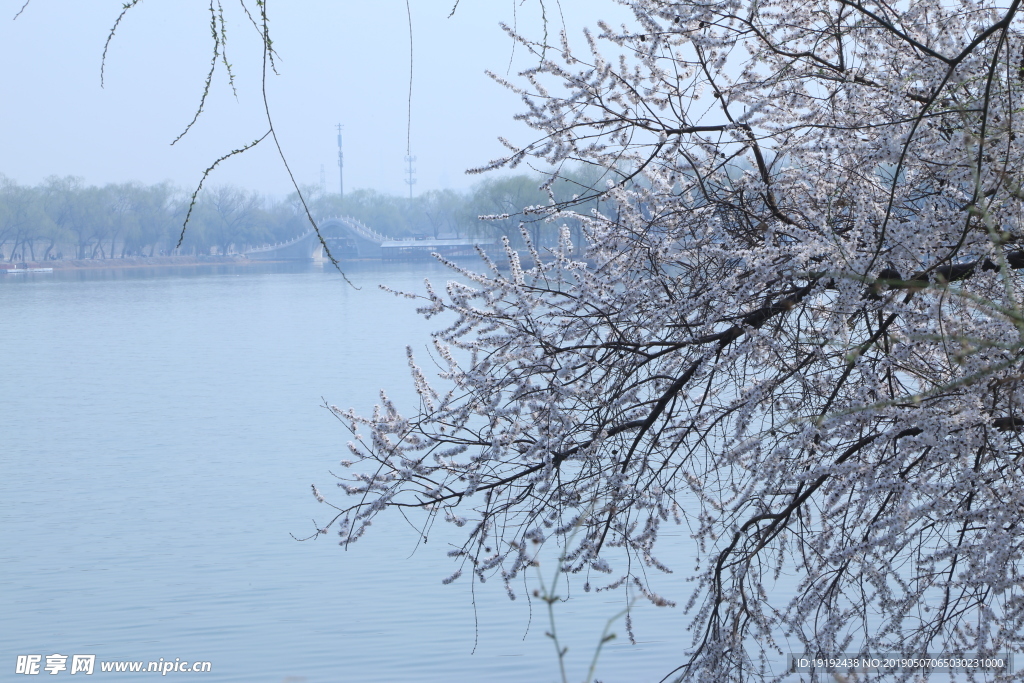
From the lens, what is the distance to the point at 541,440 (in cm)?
469

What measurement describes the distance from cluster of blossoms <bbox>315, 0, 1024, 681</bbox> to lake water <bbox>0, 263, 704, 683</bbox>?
6.55ft

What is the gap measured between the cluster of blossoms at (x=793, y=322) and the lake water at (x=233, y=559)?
2.00m

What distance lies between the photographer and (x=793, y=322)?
17.0 feet

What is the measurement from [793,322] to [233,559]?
813 cm

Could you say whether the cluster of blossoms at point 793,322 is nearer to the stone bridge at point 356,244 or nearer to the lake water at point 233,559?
the lake water at point 233,559

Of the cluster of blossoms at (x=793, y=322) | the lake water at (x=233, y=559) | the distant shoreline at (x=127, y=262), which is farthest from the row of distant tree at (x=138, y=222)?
the cluster of blossoms at (x=793, y=322)

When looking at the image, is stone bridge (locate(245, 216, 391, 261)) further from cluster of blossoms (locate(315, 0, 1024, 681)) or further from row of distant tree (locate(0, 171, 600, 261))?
cluster of blossoms (locate(315, 0, 1024, 681))

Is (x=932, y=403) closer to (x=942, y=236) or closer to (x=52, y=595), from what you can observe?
(x=942, y=236)

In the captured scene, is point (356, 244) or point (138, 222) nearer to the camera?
point (356, 244)

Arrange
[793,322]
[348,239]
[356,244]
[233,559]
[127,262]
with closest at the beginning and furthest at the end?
[793,322] < [233,559] < [348,239] < [356,244] < [127,262]

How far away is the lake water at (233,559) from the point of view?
9.33 m

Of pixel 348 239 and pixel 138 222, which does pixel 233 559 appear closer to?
pixel 348 239

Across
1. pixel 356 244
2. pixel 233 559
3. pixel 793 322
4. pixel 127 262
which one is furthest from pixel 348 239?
pixel 793 322

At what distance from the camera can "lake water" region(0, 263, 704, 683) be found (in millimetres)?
9328
